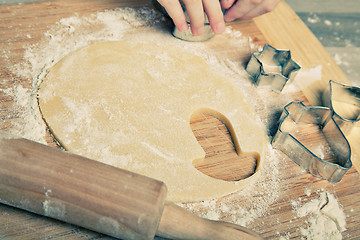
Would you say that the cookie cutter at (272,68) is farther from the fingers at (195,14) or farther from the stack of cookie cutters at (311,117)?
the fingers at (195,14)

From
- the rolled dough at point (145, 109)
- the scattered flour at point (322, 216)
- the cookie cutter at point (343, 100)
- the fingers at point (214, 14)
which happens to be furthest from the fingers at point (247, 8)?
the scattered flour at point (322, 216)

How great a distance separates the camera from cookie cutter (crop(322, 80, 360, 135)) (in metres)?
1.06

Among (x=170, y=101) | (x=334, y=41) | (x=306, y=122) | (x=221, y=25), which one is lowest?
(x=334, y=41)

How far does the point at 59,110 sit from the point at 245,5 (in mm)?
716

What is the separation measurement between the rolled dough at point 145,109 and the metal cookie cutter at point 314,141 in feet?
0.28

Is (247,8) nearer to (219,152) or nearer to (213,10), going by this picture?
(213,10)

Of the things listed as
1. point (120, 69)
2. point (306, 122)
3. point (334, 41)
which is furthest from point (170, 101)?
point (334, 41)

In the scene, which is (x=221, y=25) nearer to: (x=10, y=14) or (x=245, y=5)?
(x=245, y=5)

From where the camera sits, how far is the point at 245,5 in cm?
116

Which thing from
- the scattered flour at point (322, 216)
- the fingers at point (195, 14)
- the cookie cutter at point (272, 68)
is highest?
the fingers at point (195, 14)

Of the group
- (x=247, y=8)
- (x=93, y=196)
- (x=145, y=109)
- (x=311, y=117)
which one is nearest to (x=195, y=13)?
(x=247, y=8)

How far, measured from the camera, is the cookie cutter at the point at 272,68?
3.44 feet

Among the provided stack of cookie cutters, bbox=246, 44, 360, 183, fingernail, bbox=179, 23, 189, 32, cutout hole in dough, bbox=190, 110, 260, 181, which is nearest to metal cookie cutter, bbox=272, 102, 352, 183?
stack of cookie cutters, bbox=246, 44, 360, 183

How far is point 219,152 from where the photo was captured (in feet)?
3.06
